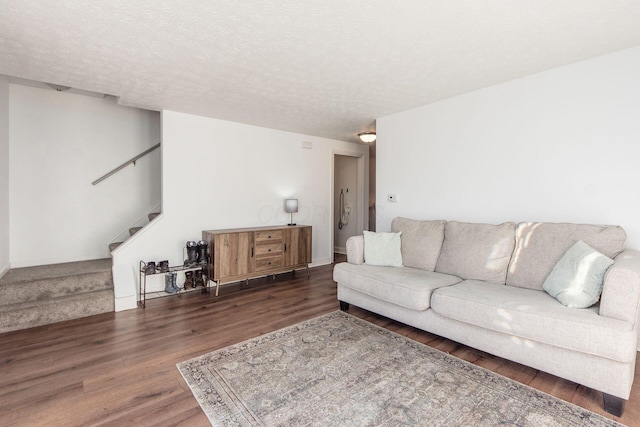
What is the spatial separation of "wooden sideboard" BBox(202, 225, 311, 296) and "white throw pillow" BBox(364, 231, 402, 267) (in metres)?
1.53

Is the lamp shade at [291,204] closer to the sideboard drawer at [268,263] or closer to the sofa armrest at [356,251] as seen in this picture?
the sideboard drawer at [268,263]

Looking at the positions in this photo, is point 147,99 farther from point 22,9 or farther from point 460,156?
point 460,156

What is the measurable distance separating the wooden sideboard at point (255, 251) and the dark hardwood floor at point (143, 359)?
39cm

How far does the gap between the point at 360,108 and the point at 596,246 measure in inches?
105

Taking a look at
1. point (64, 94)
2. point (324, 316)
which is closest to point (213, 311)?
point (324, 316)

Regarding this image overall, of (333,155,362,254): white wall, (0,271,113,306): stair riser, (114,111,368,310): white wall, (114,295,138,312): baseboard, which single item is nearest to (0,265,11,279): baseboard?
(0,271,113,306): stair riser

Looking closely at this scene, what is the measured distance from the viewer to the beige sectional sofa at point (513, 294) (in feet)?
5.55

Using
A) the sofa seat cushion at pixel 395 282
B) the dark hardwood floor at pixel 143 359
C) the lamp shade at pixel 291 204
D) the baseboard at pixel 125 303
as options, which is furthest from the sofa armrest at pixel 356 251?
the baseboard at pixel 125 303

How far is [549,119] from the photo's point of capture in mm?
2727

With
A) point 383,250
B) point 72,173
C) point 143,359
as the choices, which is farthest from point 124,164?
point 383,250

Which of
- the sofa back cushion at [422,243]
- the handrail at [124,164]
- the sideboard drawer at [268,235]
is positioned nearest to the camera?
the sofa back cushion at [422,243]

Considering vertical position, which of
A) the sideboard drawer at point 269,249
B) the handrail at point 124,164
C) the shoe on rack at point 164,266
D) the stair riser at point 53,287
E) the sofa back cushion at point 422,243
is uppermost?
the handrail at point 124,164

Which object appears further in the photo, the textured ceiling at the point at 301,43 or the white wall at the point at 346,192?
the white wall at the point at 346,192

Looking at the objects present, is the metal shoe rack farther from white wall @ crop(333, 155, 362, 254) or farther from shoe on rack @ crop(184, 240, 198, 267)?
white wall @ crop(333, 155, 362, 254)
